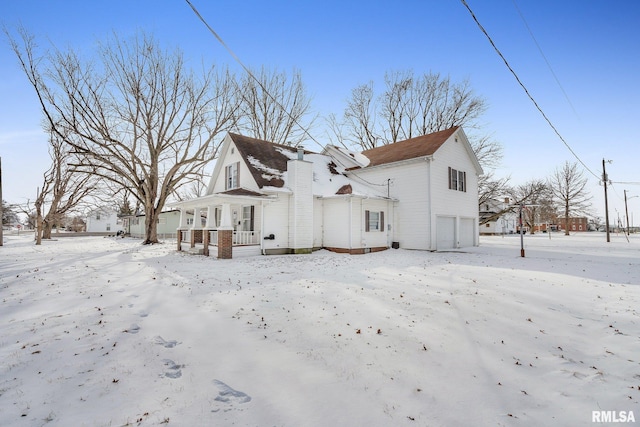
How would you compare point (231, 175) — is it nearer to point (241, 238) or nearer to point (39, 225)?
point (241, 238)

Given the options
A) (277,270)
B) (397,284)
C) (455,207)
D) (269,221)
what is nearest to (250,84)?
(269,221)

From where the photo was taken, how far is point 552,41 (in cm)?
966

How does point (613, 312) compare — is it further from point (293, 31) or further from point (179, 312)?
point (293, 31)

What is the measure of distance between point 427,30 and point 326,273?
8.63 metres

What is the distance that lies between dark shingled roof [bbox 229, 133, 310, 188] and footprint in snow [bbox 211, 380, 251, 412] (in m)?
13.0

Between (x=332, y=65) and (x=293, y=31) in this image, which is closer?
(x=293, y=31)

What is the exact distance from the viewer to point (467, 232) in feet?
66.6

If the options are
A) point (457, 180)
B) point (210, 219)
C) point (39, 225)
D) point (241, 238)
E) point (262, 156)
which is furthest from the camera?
point (39, 225)

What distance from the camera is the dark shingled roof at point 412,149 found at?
17734mm

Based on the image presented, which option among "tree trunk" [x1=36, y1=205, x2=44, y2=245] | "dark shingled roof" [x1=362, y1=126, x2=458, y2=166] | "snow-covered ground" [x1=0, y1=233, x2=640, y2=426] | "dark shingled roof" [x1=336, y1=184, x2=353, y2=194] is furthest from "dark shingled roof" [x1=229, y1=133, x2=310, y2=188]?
"tree trunk" [x1=36, y1=205, x2=44, y2=245]

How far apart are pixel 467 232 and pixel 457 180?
386 centimetres

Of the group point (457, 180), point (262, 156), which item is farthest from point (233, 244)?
point (457, 180)

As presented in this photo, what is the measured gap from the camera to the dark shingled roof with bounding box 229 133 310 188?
52.8 feet

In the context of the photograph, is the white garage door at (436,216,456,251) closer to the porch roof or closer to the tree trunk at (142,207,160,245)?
the porch roof
